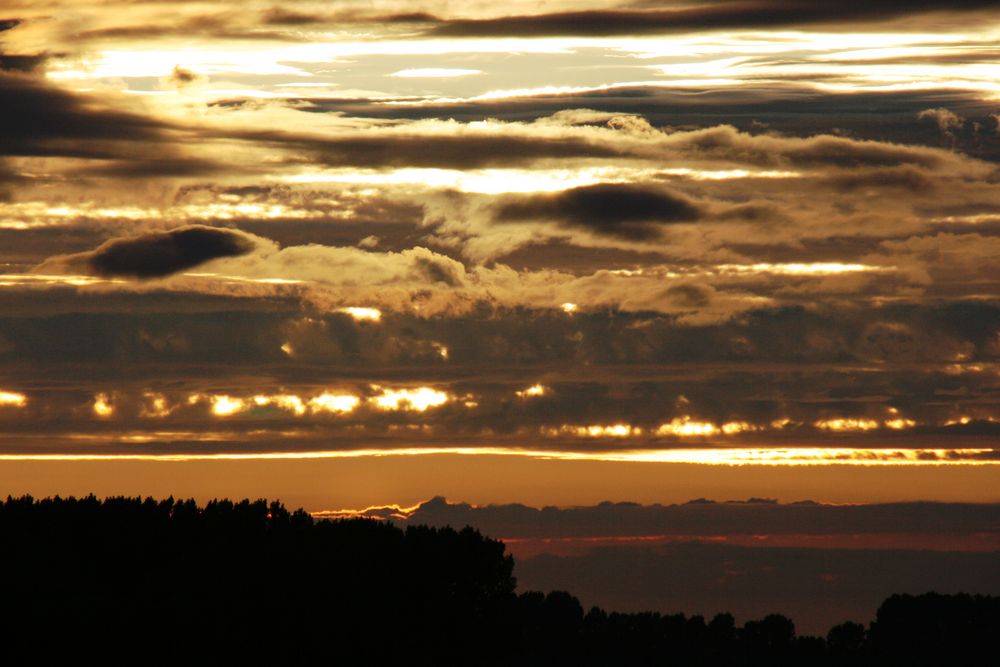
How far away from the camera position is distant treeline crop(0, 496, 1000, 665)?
110m

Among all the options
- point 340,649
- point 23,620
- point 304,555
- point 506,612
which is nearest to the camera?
point 23,620

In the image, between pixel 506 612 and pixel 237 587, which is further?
pixel 506 612

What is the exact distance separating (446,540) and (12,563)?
32893 mm

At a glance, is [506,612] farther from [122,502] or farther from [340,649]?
[122,502]

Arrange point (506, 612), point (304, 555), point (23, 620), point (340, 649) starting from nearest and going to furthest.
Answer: point (23, 620), point (340, 649), point (304, 555), point (506, 612)

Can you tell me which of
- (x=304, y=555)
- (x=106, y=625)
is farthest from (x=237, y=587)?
(x=106, y=625)

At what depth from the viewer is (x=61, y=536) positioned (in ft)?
441

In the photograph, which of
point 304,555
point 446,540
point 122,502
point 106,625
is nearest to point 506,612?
point 446,540

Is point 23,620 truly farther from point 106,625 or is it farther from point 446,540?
point 446,540

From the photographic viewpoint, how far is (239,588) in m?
123

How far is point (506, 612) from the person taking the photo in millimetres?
138625

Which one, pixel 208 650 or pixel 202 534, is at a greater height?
pixel 202 534

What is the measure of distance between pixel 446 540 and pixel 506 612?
22.6ft

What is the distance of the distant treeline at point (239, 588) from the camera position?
10969cm
